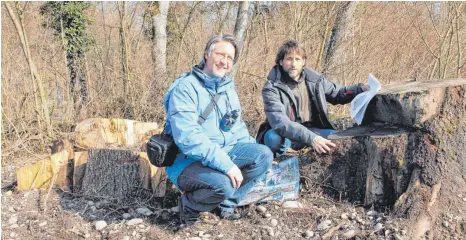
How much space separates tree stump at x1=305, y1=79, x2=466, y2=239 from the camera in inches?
109

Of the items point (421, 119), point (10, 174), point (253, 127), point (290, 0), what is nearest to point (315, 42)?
point (290, 0)

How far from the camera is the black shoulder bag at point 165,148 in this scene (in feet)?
8.88

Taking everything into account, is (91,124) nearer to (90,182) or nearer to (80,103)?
(90,182)

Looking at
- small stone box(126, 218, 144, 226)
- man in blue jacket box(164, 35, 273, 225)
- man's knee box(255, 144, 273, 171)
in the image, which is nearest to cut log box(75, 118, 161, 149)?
small stone box(126, 218, 144, 226)

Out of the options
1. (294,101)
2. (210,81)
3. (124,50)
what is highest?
(124,50)

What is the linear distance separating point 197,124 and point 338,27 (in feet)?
15.5

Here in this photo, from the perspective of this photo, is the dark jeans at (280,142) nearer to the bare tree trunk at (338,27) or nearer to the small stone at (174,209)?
the small stone at (174,209)

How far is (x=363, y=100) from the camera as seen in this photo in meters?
3.22

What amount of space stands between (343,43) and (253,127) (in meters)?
2.48

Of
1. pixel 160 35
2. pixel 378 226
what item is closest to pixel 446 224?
pixel 378 226

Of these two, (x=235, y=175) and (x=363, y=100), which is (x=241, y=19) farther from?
(x=235, y=175)

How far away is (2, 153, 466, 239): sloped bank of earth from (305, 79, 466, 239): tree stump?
0.08 metres

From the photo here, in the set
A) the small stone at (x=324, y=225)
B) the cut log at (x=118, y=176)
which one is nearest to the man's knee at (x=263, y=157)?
the small stone at (x=324, y=225)

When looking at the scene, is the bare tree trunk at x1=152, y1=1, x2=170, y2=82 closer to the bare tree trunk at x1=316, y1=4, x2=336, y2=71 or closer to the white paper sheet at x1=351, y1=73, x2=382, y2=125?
the bare tree trunk at x1=316, y1=4, x2=336, y2=71
